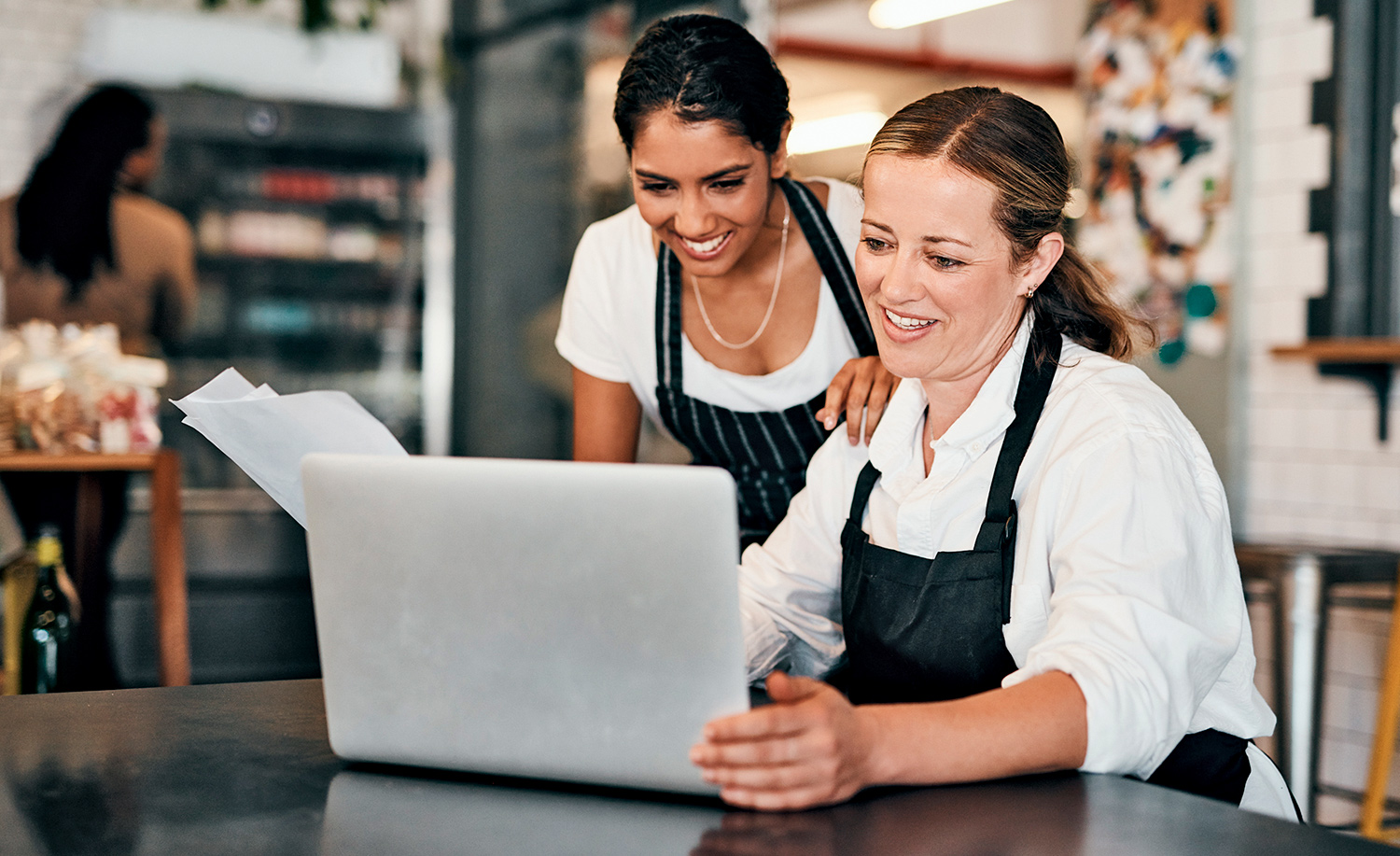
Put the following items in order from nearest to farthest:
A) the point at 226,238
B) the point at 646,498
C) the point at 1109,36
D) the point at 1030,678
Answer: the point at 646,498 → the point at 1030,678 → the point at 1109,36 → the point at 226,238

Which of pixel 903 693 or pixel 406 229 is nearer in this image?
pixel 903 693

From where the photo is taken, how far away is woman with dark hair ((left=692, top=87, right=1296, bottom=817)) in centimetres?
99

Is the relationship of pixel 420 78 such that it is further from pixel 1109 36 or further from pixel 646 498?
pixel 646 498

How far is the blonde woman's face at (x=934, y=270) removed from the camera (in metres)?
1.24

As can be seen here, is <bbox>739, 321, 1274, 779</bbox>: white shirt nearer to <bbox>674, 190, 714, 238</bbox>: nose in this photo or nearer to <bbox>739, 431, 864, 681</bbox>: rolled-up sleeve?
<bbox>739, 431, 864, 681</bbox>: rolled-up sleeve

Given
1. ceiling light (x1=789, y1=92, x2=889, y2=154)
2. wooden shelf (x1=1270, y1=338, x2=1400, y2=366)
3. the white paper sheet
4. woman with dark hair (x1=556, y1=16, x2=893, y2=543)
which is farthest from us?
ceiling light (x1=789, y1=92, x2=889, y2=154)

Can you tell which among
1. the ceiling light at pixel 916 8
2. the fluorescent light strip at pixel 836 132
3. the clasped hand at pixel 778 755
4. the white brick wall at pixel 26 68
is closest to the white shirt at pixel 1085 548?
the clasped hand at pixel 778 755

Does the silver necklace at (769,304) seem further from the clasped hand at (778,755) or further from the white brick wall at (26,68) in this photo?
the white brick wall at (26,68)

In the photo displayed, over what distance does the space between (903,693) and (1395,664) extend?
191cm

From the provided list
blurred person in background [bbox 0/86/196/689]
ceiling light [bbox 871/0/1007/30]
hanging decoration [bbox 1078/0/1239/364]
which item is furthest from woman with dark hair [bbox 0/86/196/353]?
ceiling light [bbox 871/0/1007/30]

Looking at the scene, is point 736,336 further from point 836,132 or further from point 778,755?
point 836,132

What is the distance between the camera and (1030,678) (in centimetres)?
102

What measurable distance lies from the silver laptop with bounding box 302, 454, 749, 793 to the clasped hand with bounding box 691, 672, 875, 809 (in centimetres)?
2

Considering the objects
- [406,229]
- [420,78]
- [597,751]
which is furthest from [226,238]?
[597,751]
